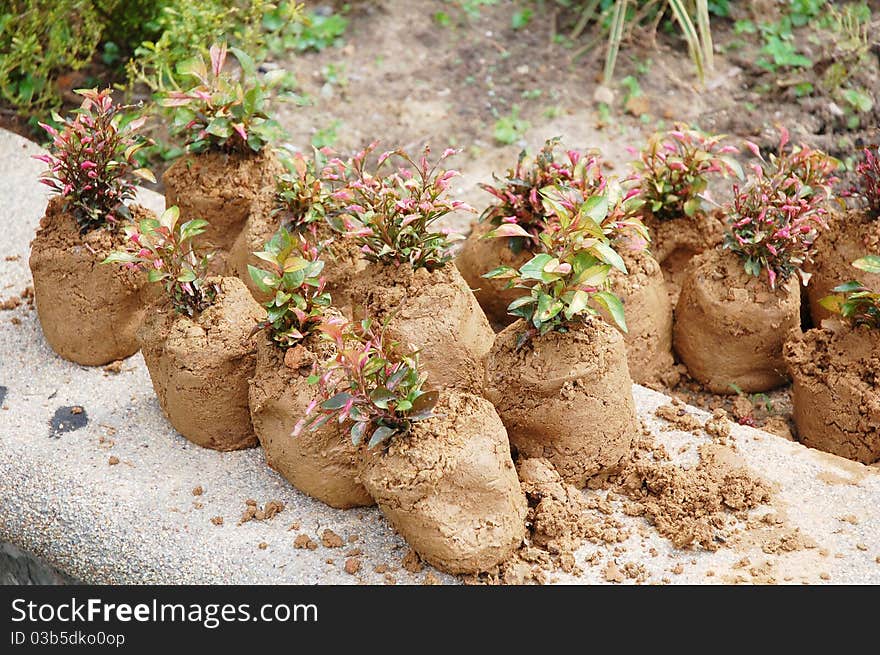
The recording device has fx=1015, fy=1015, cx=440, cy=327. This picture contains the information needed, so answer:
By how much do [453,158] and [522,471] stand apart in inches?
106

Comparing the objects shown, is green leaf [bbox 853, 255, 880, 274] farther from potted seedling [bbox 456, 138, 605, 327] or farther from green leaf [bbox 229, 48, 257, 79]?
green leaf [bbox 229, 48, 257, 79]

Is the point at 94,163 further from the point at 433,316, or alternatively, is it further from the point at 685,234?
the point at 685,234

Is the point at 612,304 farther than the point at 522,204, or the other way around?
the point at 522,204

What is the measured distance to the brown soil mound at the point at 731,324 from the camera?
3834 mm

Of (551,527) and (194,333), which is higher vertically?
(194,333)

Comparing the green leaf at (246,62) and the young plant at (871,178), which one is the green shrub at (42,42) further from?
the young plant at (871,178)

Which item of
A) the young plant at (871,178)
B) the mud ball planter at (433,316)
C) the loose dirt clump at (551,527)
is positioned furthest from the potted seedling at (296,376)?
the young plant at (871,178)

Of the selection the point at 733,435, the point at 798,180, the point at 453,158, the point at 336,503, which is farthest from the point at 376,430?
the point at 453,158

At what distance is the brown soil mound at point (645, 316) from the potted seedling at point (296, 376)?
1176 mm

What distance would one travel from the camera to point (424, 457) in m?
2.94

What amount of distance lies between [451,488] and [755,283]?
1586 millimetres

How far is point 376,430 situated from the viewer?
296 cm

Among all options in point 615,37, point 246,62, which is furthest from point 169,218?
point 615,37
